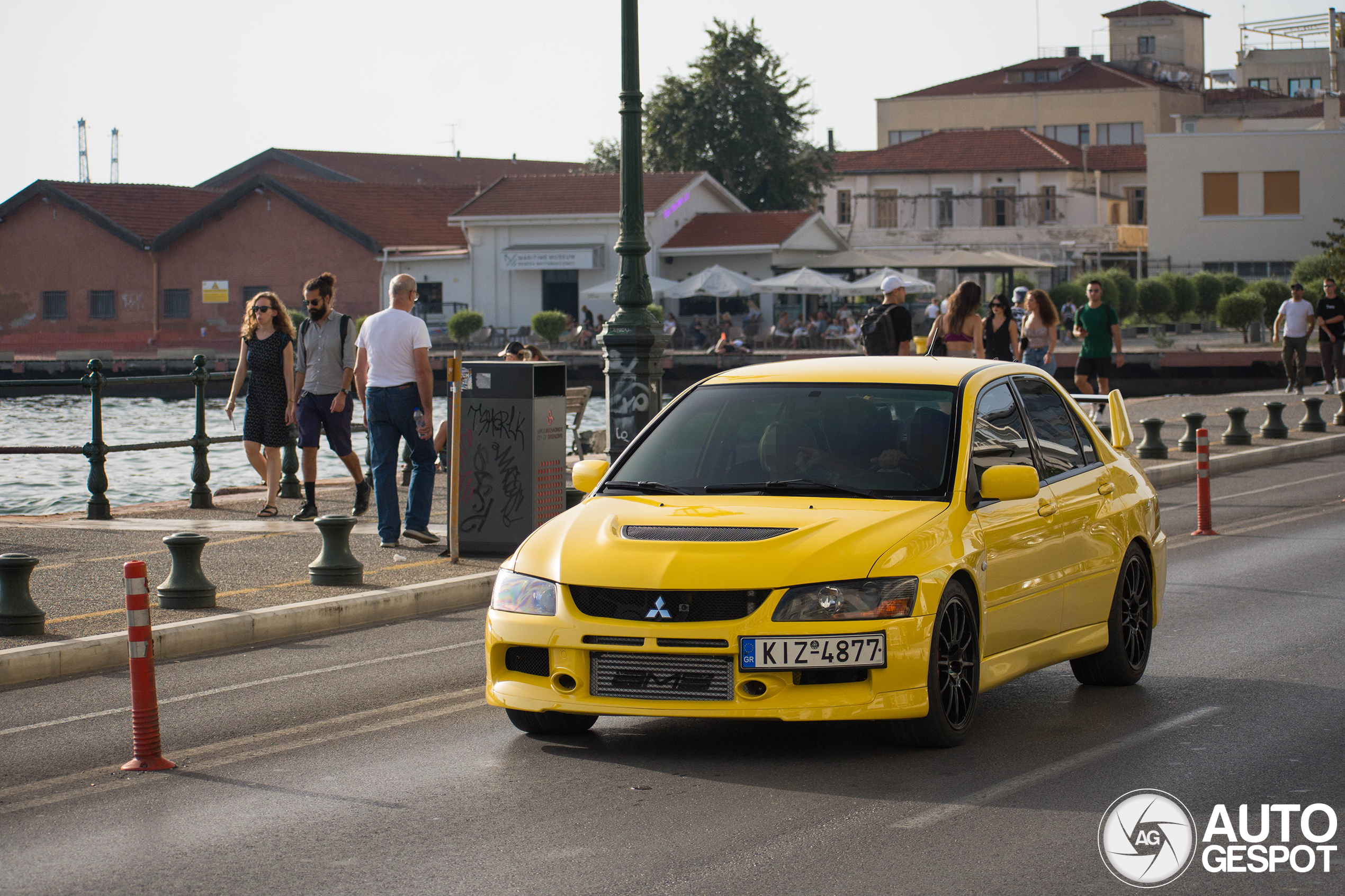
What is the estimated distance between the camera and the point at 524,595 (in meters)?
→ 6.74

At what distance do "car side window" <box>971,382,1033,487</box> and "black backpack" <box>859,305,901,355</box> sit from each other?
794 centimetres

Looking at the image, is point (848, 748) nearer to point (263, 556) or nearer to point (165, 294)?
point (263, 556)

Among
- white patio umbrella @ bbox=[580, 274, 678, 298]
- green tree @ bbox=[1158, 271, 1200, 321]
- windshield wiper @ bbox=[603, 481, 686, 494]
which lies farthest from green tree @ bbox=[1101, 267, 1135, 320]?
windshield wiper @ bbox=[603, 481, 686, 494]

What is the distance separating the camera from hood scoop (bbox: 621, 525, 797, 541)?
652 cm

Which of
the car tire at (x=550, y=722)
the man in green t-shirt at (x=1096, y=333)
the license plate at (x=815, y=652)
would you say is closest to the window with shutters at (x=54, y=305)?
the man in green t-shirt at (x=1096, y=333)

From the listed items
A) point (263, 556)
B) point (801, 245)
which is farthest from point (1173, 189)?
point (263, 556)

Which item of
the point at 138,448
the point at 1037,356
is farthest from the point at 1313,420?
the point at 138,448

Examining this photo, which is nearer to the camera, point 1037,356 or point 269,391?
point 269,391

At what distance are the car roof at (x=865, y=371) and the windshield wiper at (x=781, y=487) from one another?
55 centimetres

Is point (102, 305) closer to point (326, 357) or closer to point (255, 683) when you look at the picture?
point (326, 357)

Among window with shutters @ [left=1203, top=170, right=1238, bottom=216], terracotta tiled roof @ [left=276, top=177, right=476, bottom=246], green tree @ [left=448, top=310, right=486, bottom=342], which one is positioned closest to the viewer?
green tree @ [left=448, top=310, right=486, bottom=342]

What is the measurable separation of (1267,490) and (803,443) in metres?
12.0

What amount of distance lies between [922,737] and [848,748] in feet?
1.09

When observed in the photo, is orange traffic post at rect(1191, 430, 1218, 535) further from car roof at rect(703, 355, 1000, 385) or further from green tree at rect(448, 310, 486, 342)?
green tree at rect(448, 310, 486, 342)
